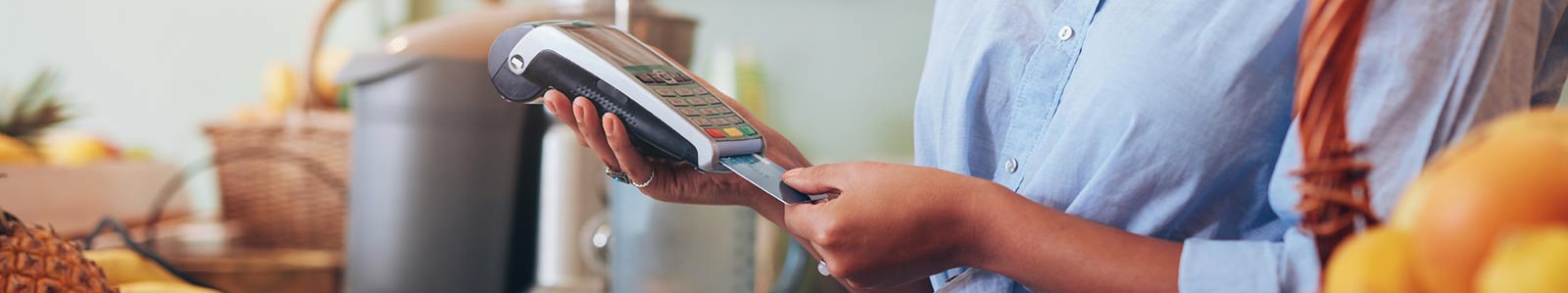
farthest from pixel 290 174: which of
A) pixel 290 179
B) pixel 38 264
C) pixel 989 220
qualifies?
pixel 989 220

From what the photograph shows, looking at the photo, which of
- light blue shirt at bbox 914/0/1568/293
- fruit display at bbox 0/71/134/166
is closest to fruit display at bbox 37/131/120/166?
fruit display at bbox 0/71/134/166

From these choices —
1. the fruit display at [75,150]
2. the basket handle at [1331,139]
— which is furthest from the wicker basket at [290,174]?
the basket handle at [1331,139]

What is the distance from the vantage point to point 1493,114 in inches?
17.4

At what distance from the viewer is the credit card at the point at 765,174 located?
1.67ft

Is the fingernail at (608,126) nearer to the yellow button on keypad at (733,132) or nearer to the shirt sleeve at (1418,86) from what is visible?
the yellow button on keypad at (733,132)

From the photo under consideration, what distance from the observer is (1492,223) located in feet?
0.69

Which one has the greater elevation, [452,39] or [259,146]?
[452,39]

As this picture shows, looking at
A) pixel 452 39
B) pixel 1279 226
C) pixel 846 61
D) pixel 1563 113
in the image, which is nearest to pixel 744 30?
pixel 846 61

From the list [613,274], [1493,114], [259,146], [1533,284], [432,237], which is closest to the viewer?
[1533,284]

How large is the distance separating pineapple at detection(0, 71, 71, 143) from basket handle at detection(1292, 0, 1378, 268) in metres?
1.45

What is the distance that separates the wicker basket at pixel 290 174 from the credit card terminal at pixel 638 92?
3.38ft

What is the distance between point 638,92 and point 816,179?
88 millimetres

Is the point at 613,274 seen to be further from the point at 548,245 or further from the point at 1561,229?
the point at 1561,229

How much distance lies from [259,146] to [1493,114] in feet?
4.70
